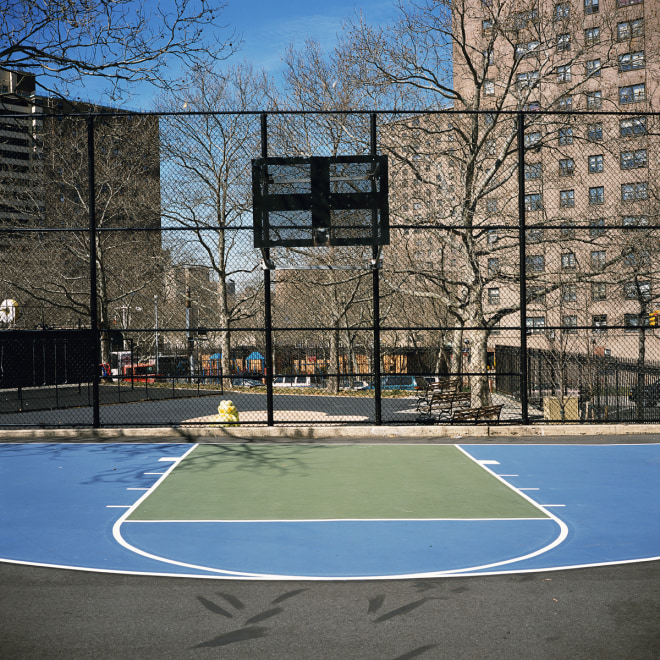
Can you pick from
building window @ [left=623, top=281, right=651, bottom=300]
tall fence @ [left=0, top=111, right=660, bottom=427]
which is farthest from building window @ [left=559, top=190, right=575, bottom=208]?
building window @ [left=623, top=281, right=651, bottom=300]

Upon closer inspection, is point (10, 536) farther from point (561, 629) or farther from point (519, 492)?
A: point (519, 492)

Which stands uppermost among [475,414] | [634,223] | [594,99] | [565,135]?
[594,99]

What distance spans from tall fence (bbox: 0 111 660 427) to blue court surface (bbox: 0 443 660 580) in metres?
3.24

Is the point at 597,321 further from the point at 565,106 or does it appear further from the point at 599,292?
the point at 565,106

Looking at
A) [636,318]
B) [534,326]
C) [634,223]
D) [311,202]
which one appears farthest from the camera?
[636,318]

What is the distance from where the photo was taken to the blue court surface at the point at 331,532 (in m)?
6.08

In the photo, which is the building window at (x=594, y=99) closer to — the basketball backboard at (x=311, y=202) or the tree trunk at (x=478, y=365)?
the tree trunk at (x=478, y=365)

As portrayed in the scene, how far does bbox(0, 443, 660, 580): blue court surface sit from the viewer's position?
6.08m

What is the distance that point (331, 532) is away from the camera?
7082mm

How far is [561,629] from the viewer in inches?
185

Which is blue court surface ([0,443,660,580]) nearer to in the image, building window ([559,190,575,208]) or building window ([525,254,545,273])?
building window ([525,254,545,273])

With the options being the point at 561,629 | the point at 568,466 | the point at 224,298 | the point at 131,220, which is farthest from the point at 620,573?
the point at 131,220

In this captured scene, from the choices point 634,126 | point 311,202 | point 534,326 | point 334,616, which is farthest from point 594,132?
point 334,616

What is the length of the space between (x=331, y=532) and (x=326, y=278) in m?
20.0
